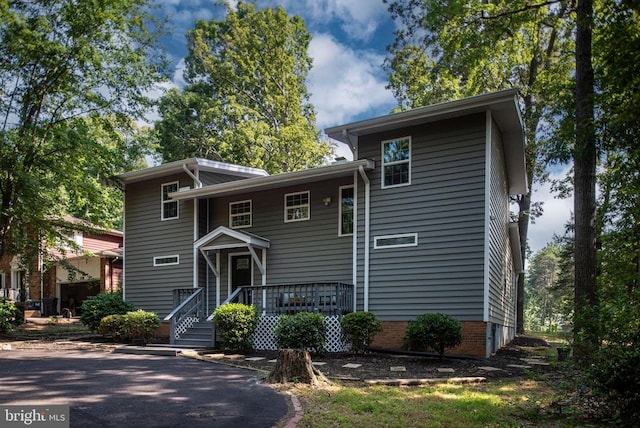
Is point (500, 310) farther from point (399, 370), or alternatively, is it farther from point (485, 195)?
point (399, 370)

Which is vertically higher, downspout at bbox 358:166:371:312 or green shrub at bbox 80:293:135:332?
downspout at bbox 358:166:371:312

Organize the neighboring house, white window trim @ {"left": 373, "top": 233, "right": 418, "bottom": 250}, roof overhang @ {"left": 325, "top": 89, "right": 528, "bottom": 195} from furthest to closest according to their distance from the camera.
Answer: the neighboring house
white window trim @ {"left": 373, "top": 233, "right": 418, "bottom": 250}
roof overhang @ {"left": 325, "top": 89, "right": 528, "bottom": 195}

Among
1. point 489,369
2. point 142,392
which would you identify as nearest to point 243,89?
point 489,369

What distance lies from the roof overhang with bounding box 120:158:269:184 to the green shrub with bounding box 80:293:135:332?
3904 mm

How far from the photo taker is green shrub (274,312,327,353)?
33.0 feet

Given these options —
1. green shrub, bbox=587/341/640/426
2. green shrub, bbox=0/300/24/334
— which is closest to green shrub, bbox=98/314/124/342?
green shrub, bbox=0/300/24/334

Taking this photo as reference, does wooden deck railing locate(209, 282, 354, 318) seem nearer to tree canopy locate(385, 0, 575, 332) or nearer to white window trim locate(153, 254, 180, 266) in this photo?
white window trim locate(153, 254, 180, 266)

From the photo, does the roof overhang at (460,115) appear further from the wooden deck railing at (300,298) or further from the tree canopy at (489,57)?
the wooden deck railing at (300,298)

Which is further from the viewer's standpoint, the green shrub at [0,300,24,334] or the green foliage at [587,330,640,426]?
the green shrub at [0,300,24,334]

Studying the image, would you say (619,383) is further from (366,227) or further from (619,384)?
(366,227)

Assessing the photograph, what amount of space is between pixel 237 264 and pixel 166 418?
29.9 feet

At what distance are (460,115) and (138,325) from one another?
32.4 ft

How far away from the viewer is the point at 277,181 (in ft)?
41.5

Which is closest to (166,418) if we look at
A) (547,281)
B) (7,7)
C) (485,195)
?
(485,195)
